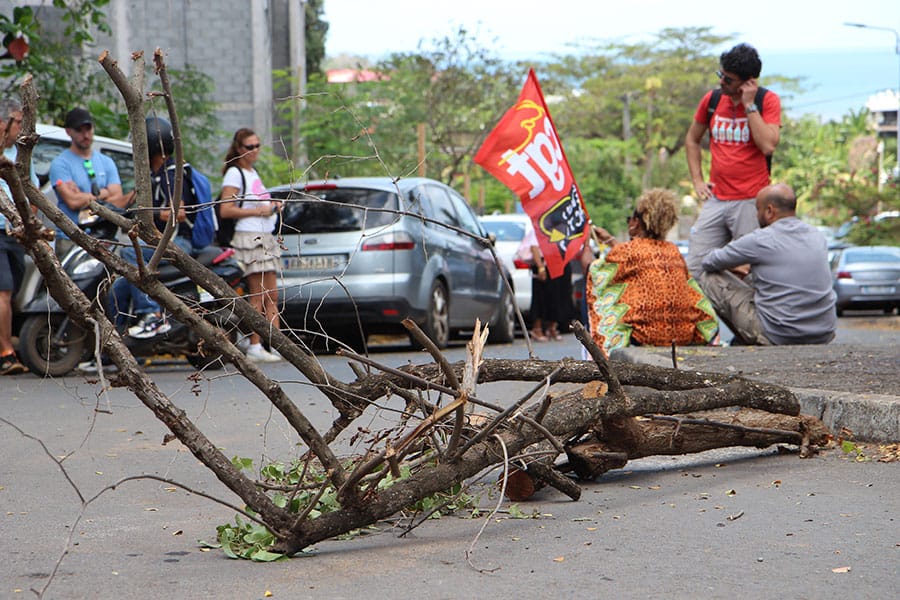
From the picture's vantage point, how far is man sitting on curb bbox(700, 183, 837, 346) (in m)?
9.17

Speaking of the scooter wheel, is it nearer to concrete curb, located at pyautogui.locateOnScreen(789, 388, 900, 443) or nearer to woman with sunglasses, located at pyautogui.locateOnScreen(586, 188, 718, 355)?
woman with sunglasses, located at pyautogui.locateOnScreen(586, 188, 718, 355)

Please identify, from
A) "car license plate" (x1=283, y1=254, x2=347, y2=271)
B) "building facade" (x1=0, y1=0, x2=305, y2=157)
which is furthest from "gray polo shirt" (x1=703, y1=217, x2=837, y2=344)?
"building facade" (x1=0, y1=0, x2=305, y2=157)

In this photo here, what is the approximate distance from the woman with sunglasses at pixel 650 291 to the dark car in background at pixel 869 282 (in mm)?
18533

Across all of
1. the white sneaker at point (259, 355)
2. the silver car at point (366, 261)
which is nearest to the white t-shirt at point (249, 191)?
the silver car at point (366, 261)

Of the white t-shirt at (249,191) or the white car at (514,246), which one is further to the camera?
the white car at (514,246)

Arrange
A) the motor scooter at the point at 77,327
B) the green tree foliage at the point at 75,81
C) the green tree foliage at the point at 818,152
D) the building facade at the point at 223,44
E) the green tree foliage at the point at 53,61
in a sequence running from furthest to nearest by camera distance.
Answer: the green tree foliage at the point at 818,152
the building facade at the point at 223,44
the green tree foliage at the point at 75,81
the green tree foliage at the point at 53,61
the motor scooter at the point at 77,327

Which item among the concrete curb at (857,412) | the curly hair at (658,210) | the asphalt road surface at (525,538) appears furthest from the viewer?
the curly hair at (658,210)

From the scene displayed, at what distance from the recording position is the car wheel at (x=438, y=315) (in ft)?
41.4

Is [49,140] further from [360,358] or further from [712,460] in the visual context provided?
[360,358]

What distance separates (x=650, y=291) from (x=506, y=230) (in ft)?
31.5

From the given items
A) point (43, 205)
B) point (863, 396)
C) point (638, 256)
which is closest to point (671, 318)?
point (638, 256)

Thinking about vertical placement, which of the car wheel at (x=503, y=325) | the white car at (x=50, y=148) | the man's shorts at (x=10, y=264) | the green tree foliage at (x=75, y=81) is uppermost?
the green tree foliage at (x=75, y=81)

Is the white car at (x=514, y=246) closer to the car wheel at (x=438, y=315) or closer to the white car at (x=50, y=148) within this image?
the car wheel at (x=438, y=315)

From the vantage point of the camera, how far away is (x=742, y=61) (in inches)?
380
